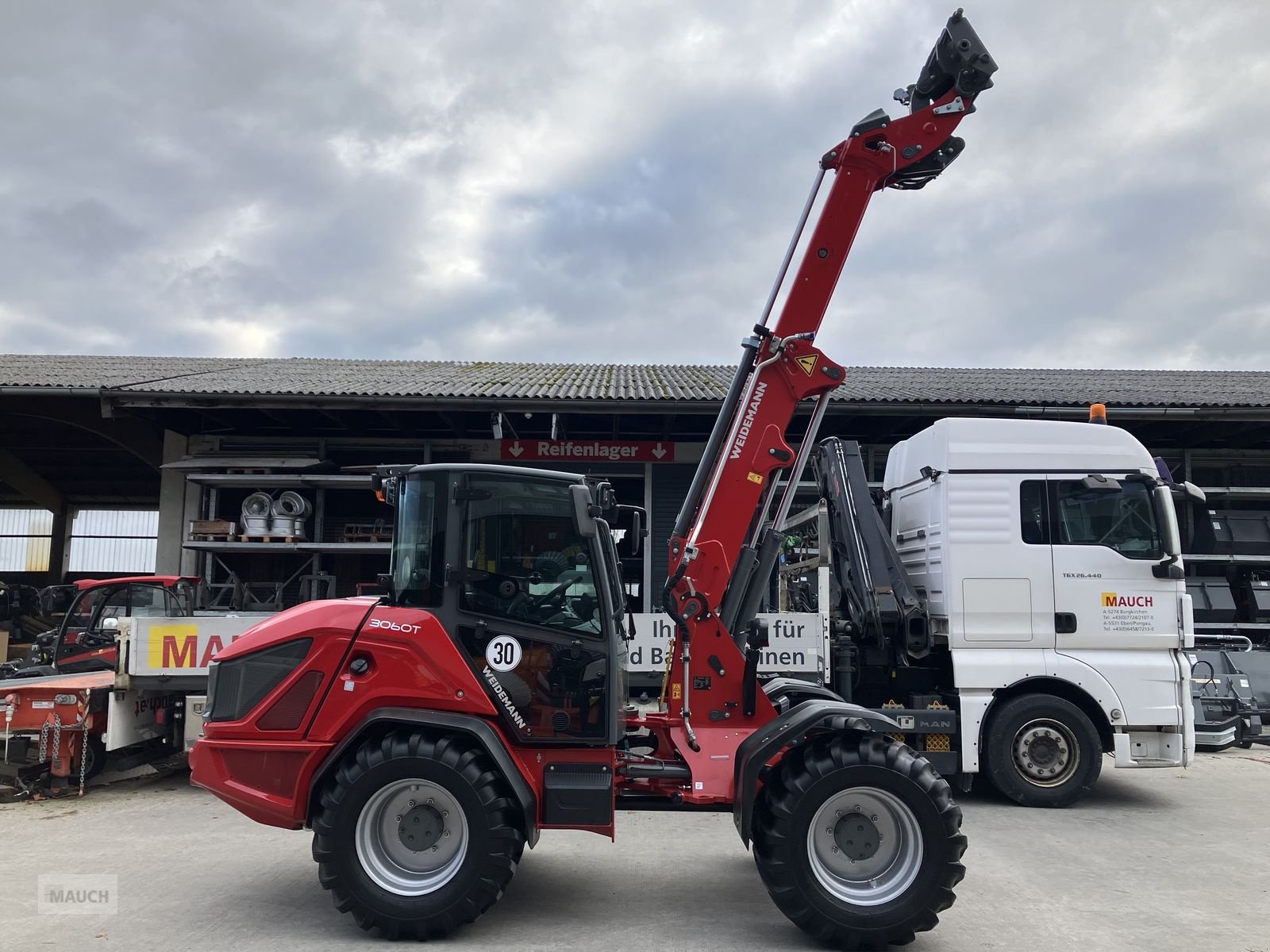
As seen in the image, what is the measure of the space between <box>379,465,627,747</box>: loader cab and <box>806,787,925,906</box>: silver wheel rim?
1174 millimetres

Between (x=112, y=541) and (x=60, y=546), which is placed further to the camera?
(x=112, y=541)

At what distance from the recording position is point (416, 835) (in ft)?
15.4

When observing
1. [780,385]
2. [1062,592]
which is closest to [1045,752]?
[1062,592]

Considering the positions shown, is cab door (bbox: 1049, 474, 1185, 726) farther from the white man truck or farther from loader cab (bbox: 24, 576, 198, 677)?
loader cab (bbox: 24, 576, 198, 677)

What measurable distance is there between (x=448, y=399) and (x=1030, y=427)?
8.02 m

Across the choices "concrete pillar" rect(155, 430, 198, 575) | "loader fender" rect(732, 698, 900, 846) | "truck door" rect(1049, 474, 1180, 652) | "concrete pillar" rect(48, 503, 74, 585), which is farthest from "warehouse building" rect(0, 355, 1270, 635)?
"loader fender" rect(732, 698, 900, 846)

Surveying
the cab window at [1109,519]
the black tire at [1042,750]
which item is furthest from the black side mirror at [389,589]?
the cab window at [1109,519]

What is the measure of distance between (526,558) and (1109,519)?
5439 millimetres

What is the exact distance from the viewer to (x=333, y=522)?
15.2m

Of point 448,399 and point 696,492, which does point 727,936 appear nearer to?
point 696,492

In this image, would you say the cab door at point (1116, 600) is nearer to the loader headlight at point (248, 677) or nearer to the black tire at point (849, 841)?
the black tire at point (849, 841)

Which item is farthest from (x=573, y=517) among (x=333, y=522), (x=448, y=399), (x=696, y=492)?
(x=333, y=522)

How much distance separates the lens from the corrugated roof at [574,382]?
13.3 metres

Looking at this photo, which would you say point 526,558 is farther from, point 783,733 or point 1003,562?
point 1003,562
